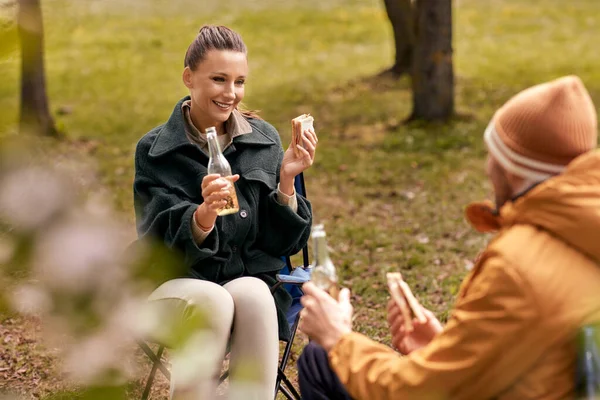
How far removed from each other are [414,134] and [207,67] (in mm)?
5336

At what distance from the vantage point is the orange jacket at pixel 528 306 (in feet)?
4.69

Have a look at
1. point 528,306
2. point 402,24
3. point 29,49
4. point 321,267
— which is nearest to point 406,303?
point 321,267

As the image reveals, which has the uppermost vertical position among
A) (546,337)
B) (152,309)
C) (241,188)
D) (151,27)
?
(152,309)

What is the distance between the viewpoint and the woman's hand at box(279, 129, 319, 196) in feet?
9.08

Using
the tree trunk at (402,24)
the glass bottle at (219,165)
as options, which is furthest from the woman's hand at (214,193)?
the tree trunk at (402,24)

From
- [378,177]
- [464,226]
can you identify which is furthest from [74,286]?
[378,177]

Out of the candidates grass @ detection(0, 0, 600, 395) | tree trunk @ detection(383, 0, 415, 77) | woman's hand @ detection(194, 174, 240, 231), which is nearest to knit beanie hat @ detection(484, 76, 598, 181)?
grass @ detection(0, 0, 600, 395)

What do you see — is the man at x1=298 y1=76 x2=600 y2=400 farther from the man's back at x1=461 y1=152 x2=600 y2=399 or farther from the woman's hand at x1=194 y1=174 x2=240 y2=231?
the woman's hand at x1=194 y1=174 x2=240 y2=231

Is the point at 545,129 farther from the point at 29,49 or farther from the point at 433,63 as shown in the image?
the point at 433,63

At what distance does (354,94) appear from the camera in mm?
10016

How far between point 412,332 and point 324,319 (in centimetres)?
28

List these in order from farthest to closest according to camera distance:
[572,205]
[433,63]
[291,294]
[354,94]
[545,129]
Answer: [354,94] → [433,63] → [291,294] → [545,129] → [572,205]

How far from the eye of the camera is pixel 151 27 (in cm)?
1480

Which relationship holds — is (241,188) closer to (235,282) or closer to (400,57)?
(235,282)
